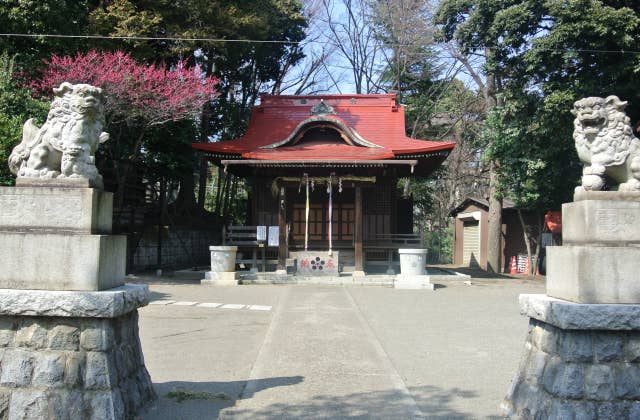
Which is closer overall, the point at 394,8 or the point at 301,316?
the point at 301,316

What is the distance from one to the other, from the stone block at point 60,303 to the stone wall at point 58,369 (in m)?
0.10

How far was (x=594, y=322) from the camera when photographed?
3.53m

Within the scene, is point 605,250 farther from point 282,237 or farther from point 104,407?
point 282,237

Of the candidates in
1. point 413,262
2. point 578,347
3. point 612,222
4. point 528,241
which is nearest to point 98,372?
point 578,347

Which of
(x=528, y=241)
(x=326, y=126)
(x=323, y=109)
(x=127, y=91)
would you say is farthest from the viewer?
(x=528, y=241)

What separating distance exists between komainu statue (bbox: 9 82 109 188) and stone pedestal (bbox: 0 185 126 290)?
177 millimetres

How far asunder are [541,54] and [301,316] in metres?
10.7

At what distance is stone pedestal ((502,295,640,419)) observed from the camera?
3.52 meters

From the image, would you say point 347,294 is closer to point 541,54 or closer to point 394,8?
point 541,54

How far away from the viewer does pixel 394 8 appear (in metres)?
27.1

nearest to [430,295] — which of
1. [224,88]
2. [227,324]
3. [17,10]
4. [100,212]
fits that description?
[227,324]

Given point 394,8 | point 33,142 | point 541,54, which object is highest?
point 394,8

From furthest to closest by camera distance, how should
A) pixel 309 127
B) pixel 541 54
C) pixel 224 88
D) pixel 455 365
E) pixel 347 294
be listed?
pixel 224 88, pixel 309 127, pixel 541 54, pixel 347 294, pixel 455 365

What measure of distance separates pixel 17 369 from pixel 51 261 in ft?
2.65
